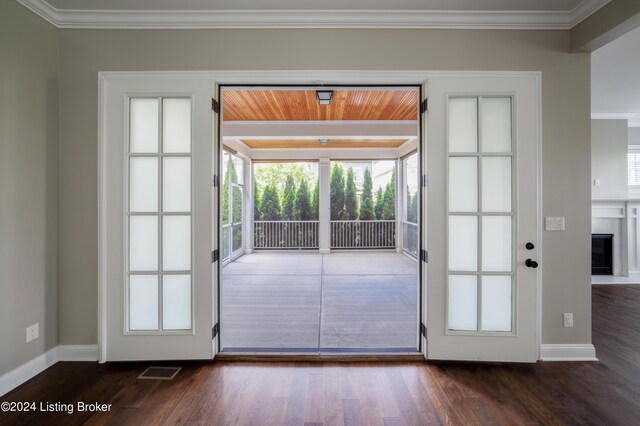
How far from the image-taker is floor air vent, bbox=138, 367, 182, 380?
248 cm

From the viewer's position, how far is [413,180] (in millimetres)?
7961

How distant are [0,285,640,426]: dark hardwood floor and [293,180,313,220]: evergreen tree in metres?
6.85

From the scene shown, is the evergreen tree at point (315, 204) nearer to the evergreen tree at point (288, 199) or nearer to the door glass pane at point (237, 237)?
the evergreen tree at point (288, 199)

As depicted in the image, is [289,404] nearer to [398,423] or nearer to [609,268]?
[398,423]

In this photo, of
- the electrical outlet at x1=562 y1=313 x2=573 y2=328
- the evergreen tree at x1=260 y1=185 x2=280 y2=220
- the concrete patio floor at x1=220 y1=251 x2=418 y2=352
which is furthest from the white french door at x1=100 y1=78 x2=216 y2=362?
the evergreen tree at x1=260 y1=185 x2=280 y2=220

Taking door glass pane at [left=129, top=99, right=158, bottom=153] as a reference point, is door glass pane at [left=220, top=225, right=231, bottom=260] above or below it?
below

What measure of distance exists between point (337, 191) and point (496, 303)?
22.3ft

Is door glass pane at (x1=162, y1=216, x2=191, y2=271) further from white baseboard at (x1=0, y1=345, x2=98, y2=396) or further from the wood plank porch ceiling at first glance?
the wood plank porch ceiling

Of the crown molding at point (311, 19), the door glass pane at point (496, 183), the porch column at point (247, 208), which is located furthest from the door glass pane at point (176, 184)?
the porch column at point (247, 208)

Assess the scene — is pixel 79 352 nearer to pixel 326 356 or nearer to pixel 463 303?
pixel 326 356

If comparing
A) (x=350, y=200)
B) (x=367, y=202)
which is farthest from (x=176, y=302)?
(x=367, y=202)

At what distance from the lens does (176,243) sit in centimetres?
271

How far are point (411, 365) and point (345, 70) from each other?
2.51 m

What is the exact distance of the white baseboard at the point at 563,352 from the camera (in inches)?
107
